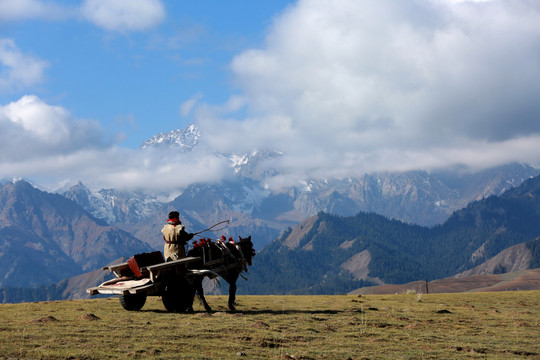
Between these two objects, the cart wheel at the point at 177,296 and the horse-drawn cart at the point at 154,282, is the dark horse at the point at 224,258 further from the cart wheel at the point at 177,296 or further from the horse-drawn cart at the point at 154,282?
the horse-drawn cart at the point at 154,282

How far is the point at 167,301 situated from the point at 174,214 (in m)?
3.68

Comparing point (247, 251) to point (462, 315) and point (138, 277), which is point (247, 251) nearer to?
point (138, 277)

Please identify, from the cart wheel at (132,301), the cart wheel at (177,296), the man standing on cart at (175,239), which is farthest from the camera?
the cart wheel at (132,301)

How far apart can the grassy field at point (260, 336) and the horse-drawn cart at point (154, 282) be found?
86cm

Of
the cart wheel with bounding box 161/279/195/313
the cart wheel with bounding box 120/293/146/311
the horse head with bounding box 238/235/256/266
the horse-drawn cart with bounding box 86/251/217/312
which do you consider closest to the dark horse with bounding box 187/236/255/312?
the horse head with bounding box 238/235/256/266

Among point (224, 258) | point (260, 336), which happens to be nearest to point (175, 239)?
point (224, 258)

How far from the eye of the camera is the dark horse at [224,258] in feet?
78.6

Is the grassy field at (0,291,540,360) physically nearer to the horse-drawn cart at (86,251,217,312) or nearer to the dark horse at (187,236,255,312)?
the horse-drawn cart at (86,251,217,312)

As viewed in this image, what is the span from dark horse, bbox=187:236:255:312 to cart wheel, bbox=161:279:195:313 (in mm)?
431

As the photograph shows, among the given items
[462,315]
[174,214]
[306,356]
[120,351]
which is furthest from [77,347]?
[462,315]

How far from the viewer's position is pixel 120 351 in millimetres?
13664

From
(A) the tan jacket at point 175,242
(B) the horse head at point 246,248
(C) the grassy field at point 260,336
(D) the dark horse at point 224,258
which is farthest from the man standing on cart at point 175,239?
(B) the horse head at point 246,248

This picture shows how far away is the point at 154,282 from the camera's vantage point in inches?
839

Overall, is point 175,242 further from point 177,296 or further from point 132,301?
point 132,301
